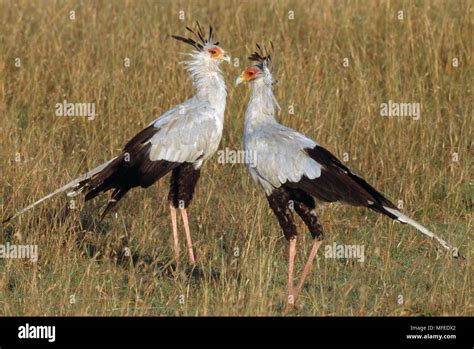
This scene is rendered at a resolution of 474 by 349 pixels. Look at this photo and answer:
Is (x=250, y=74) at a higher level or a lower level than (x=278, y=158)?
higher

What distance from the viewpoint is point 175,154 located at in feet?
23.1

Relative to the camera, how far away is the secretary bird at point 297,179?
6.07m

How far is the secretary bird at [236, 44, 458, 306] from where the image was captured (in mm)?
6074

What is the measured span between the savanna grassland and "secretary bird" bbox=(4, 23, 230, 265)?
0.29 metres

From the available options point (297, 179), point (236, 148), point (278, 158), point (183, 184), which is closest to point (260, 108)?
point (278, 158)

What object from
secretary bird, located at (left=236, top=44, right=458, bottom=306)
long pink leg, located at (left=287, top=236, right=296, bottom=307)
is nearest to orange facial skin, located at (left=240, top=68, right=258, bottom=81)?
secretary bird, located at (left=236, top=44, right=458, bottom=306)

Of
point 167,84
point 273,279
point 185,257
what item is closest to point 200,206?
point 185,257

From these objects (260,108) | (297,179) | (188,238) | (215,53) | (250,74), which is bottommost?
(188,238)

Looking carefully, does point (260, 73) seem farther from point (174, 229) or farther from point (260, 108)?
point (174, 229)

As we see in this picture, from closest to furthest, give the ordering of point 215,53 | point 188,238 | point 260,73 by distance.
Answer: point 260,73 → point 188,238 → point 215,53

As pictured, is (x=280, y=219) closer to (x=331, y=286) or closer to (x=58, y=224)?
(x=331, y=286)

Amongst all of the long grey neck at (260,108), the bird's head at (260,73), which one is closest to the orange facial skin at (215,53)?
the bird's head at (260,73)

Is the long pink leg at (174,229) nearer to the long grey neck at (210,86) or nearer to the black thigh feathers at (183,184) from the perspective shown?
the black thigh feathers at (183,184)

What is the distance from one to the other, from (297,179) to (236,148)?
2447 mm
